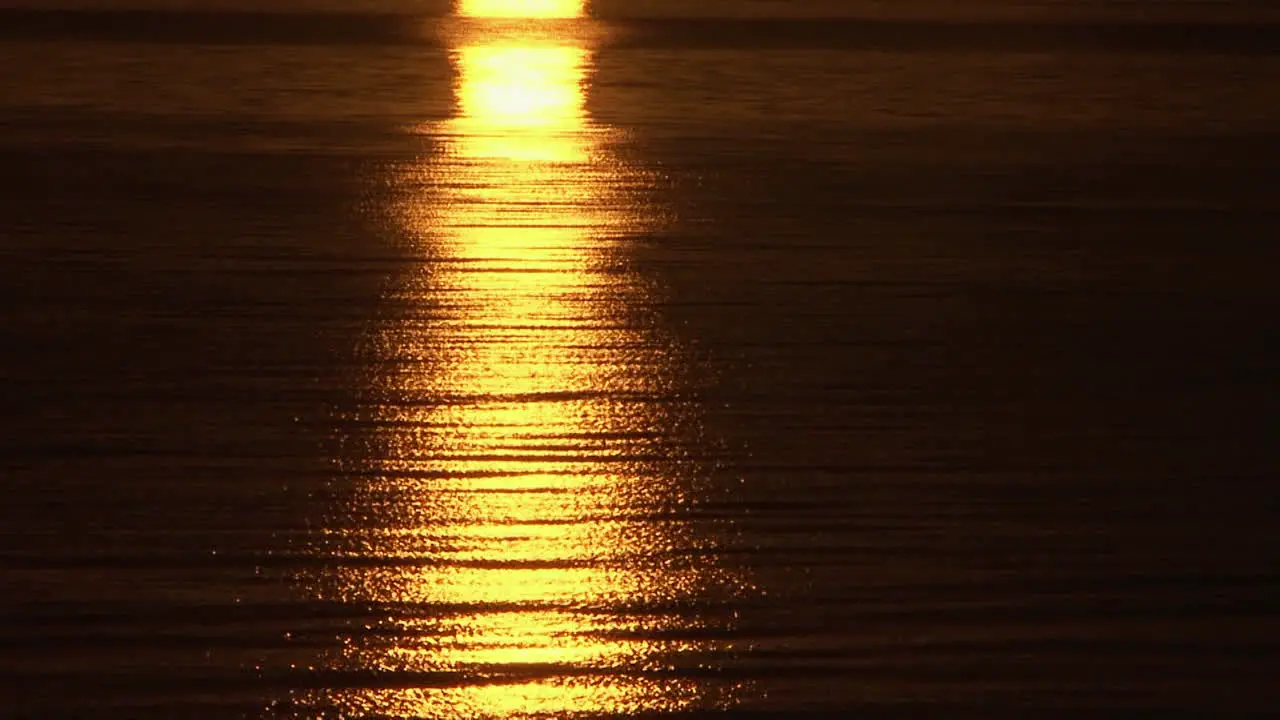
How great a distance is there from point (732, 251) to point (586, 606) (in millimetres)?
470

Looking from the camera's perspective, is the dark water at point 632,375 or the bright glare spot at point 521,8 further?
the bright glare spot at point 521,8

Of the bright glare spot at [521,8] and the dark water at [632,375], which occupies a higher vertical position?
the bright glare spot at [521,8]

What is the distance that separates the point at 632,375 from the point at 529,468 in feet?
0.45

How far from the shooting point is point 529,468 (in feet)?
3.38

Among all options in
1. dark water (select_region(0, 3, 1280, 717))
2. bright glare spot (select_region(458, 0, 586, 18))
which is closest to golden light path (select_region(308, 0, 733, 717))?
dark water (select_region(0, 3, 1280, 717))

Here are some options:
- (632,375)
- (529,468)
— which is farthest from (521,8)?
(529,468)

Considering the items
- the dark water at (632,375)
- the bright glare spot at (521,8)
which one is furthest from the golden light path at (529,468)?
the bright glare spot at (521,8)

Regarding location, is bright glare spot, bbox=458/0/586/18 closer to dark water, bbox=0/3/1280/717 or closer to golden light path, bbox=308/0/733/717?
dark water, bbox=0/3/1280/717

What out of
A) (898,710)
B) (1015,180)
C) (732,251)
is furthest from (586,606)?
(1015,180)

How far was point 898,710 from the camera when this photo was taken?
842 millimetres

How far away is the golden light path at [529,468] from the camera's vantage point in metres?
0.86

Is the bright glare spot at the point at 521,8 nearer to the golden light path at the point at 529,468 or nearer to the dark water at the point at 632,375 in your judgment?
the dark water at the point at 632,375

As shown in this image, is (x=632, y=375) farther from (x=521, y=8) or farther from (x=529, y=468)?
(x=521, y=8)

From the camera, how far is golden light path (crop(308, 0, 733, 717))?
865mm
